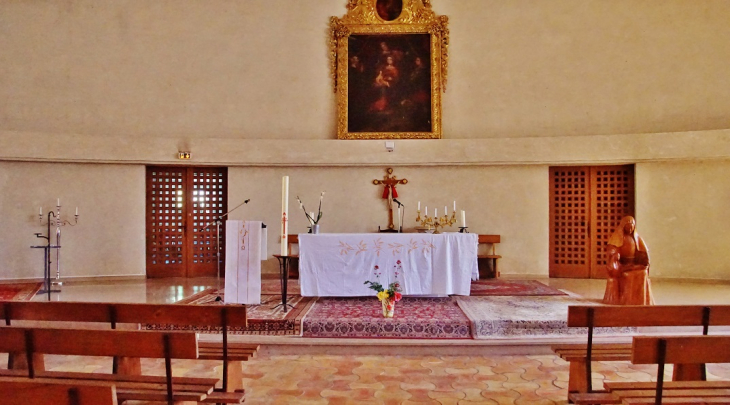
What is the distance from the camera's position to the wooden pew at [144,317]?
332 centimetres

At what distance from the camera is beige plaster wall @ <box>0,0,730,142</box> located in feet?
30.9

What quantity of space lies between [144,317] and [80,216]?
7.20 m

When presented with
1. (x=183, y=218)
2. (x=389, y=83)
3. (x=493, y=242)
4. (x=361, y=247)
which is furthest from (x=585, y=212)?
(x=183, y=218)

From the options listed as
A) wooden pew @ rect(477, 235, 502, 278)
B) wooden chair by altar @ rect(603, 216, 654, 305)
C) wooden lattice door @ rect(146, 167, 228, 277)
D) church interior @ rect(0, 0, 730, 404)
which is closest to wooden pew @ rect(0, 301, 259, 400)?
wooden chair by altar @ rect(603, 216, 654, 305)

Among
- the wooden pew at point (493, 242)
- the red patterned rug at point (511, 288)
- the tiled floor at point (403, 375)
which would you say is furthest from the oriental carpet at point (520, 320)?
the wooden pew at point (493, 242)

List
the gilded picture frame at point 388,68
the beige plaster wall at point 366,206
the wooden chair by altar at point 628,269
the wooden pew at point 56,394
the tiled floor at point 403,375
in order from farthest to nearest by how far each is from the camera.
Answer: the gilded picture frame at point 388,68, the beige plaster wall at point 366,206, the wooden chair by altar at point 628,269, the tiled floor at point 403,375, the wooden pew at point 56,394

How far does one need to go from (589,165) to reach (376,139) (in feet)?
14.8

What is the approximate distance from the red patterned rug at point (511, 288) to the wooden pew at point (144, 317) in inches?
188

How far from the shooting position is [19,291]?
7945mm

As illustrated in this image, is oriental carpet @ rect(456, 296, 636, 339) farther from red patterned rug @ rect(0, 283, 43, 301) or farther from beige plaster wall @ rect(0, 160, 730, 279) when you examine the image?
red patterned rug @ rect(0, 283, 43, 301)

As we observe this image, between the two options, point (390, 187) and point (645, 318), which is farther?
point (390, 187)

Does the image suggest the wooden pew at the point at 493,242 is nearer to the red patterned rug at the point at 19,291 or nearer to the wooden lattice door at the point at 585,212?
the wooden lattice door at the point at 585,212

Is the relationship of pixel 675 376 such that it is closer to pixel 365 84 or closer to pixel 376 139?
pixel 376 139

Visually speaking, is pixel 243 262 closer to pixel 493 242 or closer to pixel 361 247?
pixel 361 247
